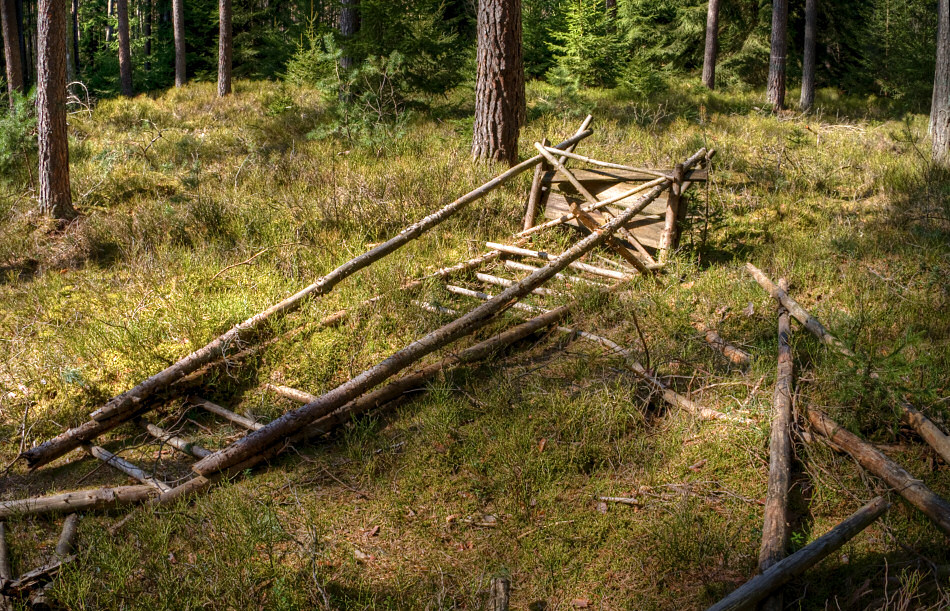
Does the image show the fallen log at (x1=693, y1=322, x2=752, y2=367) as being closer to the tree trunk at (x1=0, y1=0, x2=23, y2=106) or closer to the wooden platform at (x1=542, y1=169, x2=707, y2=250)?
the wooden platform at (x1=542, y1=169, x2=707, y2=250)

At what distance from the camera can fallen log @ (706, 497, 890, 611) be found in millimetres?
2778

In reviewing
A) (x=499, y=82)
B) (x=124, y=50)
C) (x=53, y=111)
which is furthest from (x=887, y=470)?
(x=124, y=50)

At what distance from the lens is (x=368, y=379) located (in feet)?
15.4

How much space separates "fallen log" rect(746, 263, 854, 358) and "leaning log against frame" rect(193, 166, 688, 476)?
1.66m

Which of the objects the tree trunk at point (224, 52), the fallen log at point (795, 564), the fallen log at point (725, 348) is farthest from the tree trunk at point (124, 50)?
the fallen log at point (795, 564)

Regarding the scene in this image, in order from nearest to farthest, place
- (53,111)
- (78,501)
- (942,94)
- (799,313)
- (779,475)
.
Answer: (779,475)
(78,501)
(799,313)
(53,111)
(942,94)

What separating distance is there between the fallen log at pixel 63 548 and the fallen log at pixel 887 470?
14.1 feet

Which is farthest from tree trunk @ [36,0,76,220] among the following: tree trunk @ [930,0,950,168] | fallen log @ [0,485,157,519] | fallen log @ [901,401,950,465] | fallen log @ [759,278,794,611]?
tree trunk @ [930,0,950,168]

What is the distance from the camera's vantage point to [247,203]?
27.3ft

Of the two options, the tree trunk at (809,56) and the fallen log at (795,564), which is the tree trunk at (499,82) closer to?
the fallen log at (795,564)

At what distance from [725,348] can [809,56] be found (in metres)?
15.4

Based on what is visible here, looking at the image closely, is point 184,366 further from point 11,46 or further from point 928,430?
point 11,46

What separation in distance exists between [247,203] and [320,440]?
183 inches

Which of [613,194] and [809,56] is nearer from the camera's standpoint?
[613,194]
